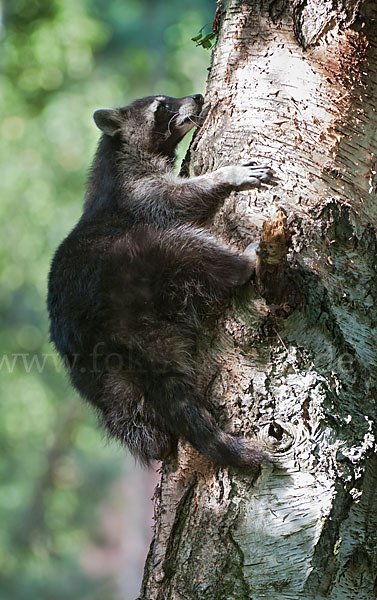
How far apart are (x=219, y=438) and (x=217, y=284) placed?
0.63 m

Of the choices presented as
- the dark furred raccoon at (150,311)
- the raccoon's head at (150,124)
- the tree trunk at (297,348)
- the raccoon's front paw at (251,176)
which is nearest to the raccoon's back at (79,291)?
the dark furred raccoon at (150,311)

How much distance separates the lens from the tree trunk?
2453 millimetres

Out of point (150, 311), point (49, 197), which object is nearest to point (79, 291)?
point (150, 311)

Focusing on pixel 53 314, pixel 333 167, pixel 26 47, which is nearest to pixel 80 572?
pixel 26 47

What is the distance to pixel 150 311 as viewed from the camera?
2.97m

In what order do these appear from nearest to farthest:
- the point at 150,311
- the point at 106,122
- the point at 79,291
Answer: the point at 150,311
the point at 79,291
the point at 106,122

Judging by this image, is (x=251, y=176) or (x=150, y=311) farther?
(x=150, y=311)

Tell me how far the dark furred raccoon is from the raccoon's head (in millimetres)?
799

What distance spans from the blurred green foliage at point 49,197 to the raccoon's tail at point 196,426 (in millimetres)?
7714

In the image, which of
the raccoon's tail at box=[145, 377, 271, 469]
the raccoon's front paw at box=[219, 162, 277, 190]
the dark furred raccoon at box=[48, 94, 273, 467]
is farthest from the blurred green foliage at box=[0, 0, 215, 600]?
the raccoon's front paw at box=[219, 162, 277, 190]

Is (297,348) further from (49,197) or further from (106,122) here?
(49,197)

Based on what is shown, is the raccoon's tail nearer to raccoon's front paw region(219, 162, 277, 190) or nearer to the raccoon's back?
the raccoon's back

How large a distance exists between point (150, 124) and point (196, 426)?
2.22m

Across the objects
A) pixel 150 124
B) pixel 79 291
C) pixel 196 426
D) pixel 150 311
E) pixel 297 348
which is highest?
pixel 150 124
